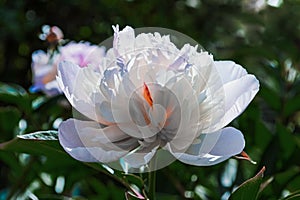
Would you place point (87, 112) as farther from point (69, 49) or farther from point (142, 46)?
point (69, 49)

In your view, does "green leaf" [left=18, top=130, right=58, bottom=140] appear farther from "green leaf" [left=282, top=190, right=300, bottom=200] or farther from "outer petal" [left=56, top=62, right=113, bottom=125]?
"green leaf" [left=282, top=190, right=300, bottom=200]

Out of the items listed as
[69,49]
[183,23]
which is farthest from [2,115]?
[183,23]

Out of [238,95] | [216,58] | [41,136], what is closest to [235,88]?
[238,95]

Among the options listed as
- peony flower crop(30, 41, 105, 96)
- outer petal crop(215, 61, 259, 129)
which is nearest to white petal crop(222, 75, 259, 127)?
outer petal crop(215, 61, 259, 129)

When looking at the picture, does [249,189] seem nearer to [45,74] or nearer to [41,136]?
[41,136]

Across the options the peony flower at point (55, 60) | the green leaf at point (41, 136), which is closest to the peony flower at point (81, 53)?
the peony flower at point (55, 60)
